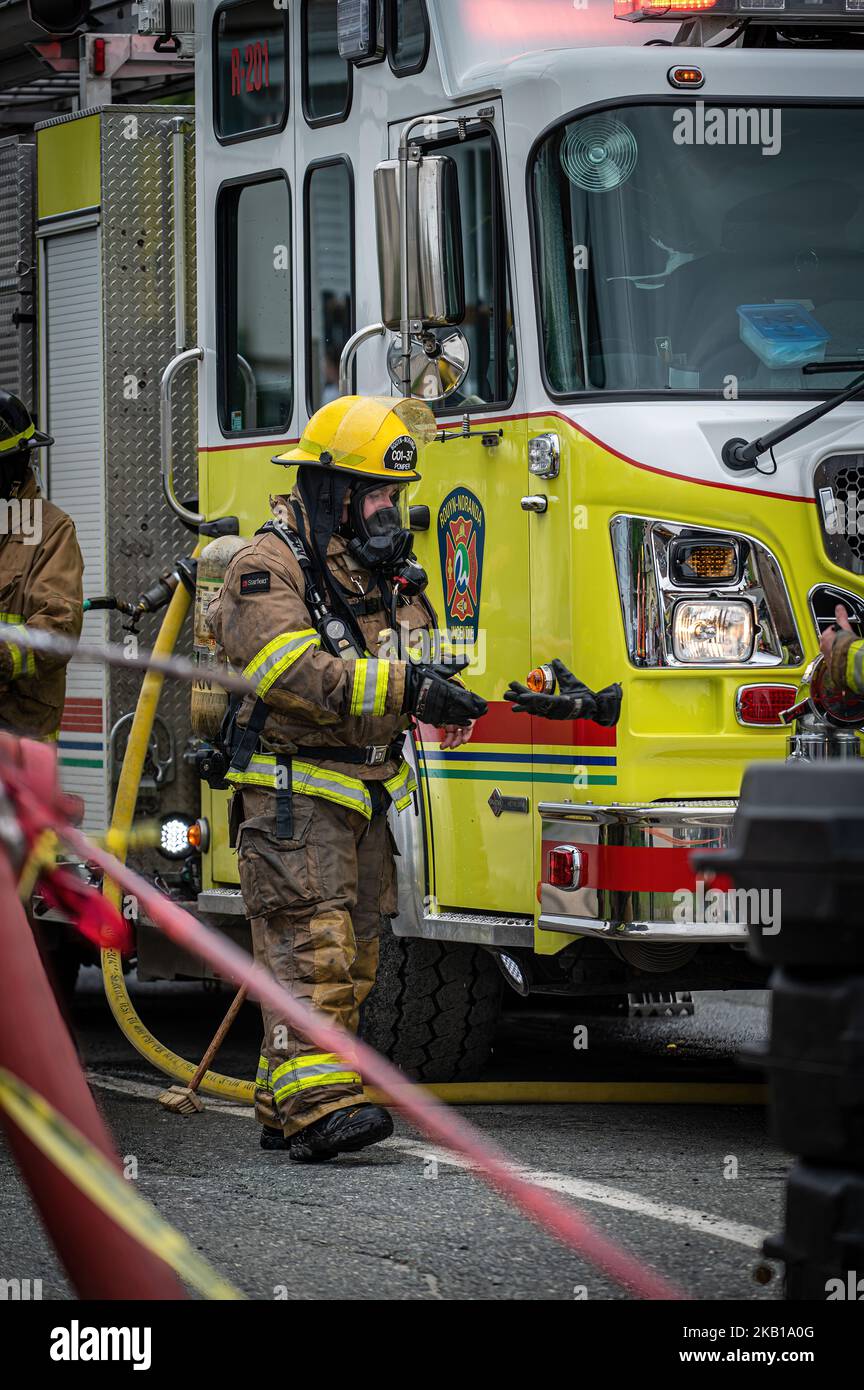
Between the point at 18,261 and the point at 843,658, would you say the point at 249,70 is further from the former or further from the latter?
the point at 843,658

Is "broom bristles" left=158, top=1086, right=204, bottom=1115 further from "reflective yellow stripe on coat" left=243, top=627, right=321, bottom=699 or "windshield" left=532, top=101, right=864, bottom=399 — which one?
"windshield" left=532, top=101, right=864, bottom=399

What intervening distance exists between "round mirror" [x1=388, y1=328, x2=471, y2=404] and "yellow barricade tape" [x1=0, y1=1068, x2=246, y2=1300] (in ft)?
12.9

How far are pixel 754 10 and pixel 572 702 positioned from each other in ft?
6.57

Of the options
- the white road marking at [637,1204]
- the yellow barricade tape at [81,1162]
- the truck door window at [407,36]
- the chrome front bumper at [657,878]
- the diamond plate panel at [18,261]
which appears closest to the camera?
the yellow barricade tape at [81,1162]

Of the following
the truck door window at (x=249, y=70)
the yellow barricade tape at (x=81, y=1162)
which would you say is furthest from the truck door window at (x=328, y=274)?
the yellow barricade tape at (x=81, y=1162)

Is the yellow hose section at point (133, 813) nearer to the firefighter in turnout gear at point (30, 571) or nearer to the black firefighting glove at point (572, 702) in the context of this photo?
the firefighter in turnout gear at point (30, 571)

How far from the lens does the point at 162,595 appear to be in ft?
24.7

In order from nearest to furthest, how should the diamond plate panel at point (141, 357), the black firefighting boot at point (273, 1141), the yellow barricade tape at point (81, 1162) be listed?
the yellow barricade tape at point (81, 1162) < the black firefighting boot at point (273, 1141) < the diamond plate panel at point (141, 357)

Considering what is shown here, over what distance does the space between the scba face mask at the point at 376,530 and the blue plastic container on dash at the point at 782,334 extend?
1.09 metres

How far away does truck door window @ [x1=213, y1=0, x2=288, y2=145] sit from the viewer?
7141 mm

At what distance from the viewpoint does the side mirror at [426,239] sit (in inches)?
231

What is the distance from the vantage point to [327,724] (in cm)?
591
